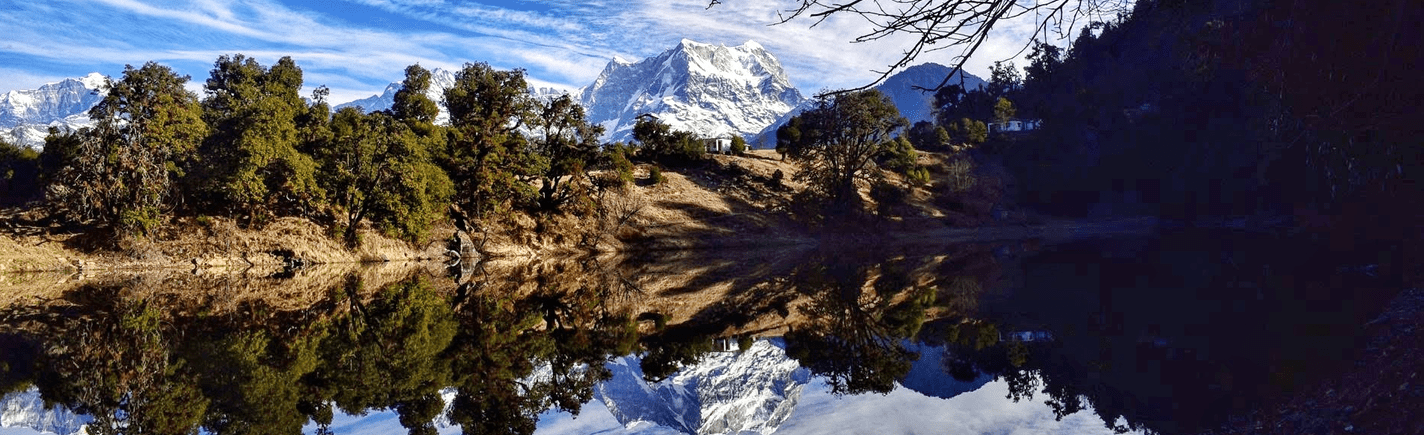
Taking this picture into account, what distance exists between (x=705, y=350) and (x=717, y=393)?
264 centimetres

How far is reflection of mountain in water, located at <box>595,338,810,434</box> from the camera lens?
758 cm

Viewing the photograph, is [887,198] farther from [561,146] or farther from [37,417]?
[37,417]

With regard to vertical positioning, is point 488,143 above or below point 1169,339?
above

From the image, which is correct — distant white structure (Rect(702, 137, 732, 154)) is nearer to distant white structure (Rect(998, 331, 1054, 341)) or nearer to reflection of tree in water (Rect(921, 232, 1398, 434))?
reflection of tree in water (Rect(921, 232, 1398, 434))

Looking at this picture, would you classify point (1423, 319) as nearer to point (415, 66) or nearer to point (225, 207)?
point (225, 207)

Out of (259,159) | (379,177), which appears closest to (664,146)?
(379,177)

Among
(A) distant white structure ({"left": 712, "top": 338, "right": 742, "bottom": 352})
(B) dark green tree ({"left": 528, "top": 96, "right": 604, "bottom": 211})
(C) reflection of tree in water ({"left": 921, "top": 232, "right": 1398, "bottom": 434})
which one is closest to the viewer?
(C) reflection of tree in water ({"left": 921, "top": 232, "right": 1398, "bottom": 434})

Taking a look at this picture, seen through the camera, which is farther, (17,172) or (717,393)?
(17,172)

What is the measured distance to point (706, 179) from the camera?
48.3 metres

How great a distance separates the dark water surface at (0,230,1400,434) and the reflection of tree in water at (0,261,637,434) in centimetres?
4

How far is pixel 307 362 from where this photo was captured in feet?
32.9

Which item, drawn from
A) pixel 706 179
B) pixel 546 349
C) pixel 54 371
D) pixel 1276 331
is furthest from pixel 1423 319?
pixel 706 179

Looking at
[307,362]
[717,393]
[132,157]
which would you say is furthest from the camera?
[132,157]

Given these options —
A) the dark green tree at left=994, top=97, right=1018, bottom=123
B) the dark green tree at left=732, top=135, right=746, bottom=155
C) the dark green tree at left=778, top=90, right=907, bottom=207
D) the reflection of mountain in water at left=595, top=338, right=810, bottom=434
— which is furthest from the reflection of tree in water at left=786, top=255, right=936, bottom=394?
the dark green tree at left=994, top=97, right=1018, bottom=123
